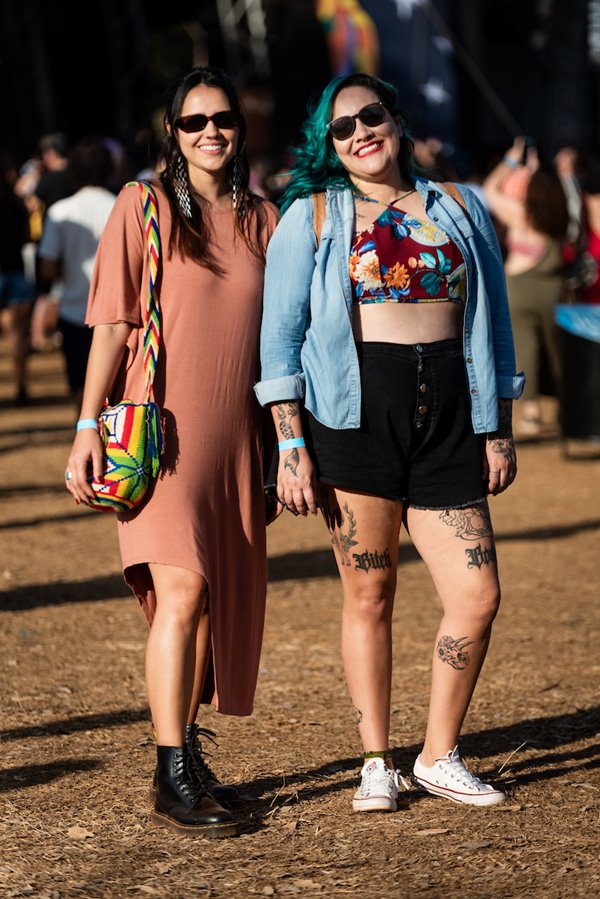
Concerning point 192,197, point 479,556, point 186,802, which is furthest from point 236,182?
point 186,802

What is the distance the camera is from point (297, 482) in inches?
155

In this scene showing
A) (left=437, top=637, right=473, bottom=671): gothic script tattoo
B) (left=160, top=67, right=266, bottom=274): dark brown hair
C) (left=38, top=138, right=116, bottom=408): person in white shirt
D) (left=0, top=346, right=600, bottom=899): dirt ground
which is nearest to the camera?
(left=0, top=346, right=600, bottom=899): dirt ground

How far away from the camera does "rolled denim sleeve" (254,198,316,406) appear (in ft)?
12.7

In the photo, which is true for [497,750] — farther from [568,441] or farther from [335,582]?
[568,441]

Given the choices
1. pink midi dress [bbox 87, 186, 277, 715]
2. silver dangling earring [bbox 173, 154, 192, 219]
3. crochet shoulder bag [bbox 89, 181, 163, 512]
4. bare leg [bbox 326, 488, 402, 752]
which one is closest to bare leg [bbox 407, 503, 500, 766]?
bare leg [bbox 326, 488, 402, 752]

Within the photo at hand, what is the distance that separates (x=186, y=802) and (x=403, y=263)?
1537 mm

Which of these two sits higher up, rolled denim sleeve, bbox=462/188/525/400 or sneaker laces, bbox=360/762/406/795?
rolled denim sleeve, bbox=462/188/525/400

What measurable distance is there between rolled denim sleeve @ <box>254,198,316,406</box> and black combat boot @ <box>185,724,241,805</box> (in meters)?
0.92

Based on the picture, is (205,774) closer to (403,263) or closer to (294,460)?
(294,460)

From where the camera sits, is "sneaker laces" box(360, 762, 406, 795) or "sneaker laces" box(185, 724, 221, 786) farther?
"sneaker laces" box(360, 762, 406, 795)

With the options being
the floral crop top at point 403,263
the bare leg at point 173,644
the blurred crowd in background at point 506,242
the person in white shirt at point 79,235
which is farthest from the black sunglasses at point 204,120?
the person in white shirt at point 79,235

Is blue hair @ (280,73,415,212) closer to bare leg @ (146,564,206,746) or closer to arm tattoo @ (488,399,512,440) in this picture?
arm tattoo @ (488,399,512,440)

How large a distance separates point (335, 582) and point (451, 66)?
14.9 m

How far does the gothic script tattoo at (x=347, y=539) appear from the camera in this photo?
13.3 feet
